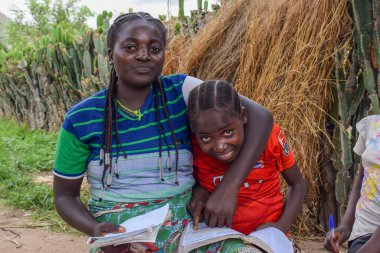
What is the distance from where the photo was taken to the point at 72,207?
2.23 meters

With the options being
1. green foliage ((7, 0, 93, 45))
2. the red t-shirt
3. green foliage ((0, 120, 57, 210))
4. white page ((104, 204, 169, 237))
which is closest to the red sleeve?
the red t-shirt

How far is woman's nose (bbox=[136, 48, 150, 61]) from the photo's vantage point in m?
2.12

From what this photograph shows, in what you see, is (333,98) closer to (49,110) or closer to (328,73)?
(328,73)

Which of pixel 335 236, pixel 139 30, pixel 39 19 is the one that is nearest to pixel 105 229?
pixel 139 30

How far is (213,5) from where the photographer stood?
4.77 m

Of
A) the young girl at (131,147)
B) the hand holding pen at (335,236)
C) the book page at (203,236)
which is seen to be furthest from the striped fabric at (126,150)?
the hand holding pen at (335,236)

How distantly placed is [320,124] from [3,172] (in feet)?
14.0

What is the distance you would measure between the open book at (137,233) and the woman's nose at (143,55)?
2.02 ft

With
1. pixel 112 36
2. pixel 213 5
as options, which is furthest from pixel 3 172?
pixel 112 36

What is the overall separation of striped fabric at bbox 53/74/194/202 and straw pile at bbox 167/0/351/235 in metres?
1.57

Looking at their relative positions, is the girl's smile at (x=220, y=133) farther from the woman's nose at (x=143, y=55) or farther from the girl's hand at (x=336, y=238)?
the girl's hand at (x=336, y=238)

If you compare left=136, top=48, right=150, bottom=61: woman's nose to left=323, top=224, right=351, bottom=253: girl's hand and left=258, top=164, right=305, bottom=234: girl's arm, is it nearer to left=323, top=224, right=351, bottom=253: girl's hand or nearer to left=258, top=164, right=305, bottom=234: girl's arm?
left=258, top=164, right=305, bottom=234: girl's arm

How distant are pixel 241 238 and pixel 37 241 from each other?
283cm

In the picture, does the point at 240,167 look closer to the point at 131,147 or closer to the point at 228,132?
the point at 228,132
